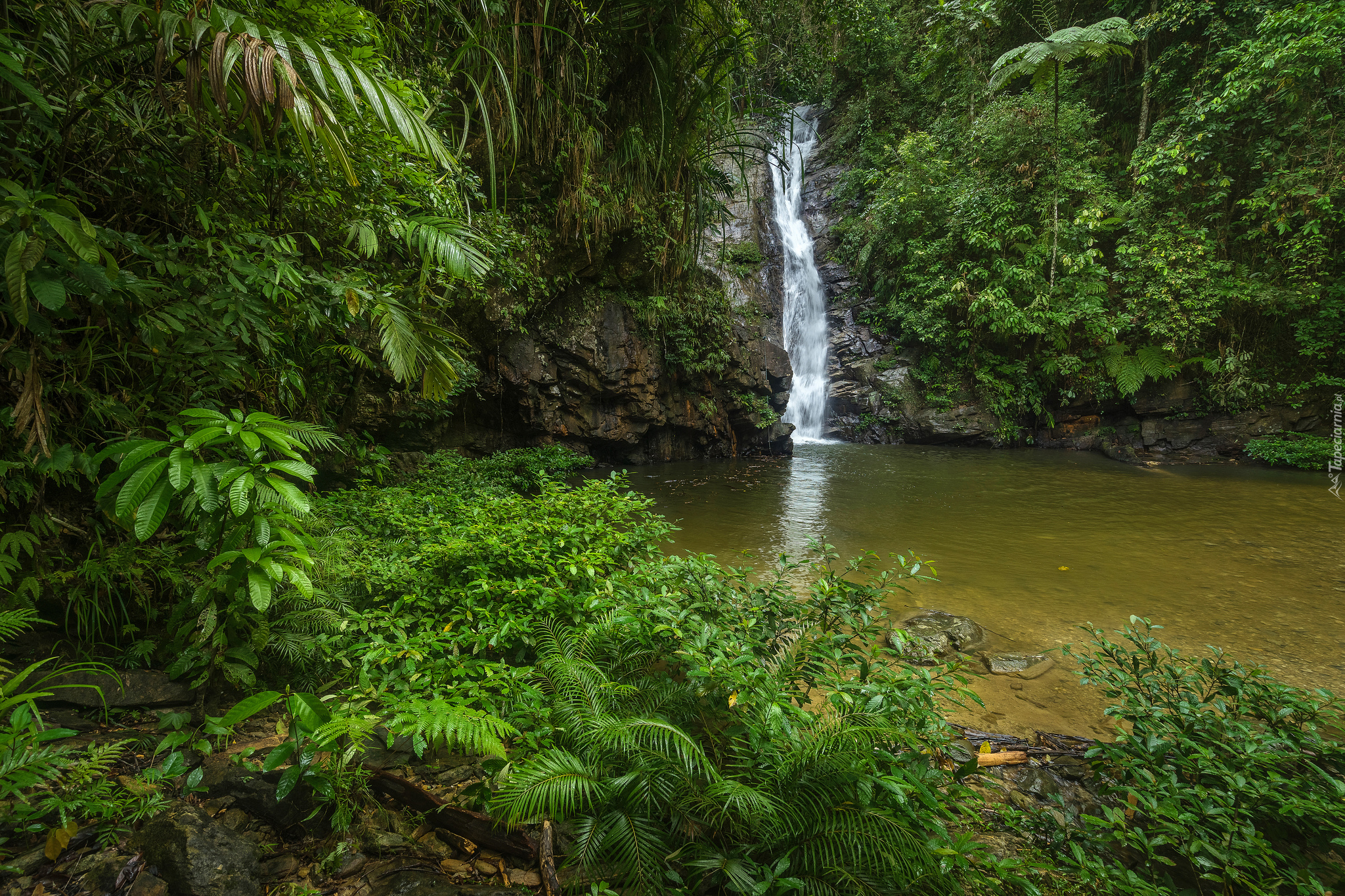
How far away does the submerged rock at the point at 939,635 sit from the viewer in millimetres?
3317

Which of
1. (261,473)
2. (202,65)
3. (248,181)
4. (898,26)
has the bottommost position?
(261,473)

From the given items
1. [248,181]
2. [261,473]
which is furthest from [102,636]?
[248,181]

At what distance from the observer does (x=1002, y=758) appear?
227cm

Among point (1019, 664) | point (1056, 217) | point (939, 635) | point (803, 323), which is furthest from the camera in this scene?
point (803, 323)

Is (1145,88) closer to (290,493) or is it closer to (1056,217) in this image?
(1056,217)

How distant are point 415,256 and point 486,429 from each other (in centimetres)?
494

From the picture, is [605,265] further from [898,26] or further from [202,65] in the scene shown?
[898,26]

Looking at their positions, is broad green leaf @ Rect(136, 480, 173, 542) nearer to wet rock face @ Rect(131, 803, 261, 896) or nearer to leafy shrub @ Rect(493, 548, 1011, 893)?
wet rock face @ Rect(131, 803, 261, 896)

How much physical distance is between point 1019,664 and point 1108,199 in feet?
43.3

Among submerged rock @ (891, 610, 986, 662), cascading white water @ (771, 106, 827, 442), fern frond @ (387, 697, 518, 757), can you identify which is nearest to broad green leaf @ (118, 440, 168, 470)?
fern frond @ (387, 697, 518, 757)

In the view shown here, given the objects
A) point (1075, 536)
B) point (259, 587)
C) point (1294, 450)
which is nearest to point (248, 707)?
point (259, 587)

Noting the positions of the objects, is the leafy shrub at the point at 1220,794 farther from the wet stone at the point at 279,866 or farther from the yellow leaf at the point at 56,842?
the yellow leaf at the point at 56,842

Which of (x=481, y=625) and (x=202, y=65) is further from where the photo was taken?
(x=481, y=625)

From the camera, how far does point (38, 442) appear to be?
5.56ft
